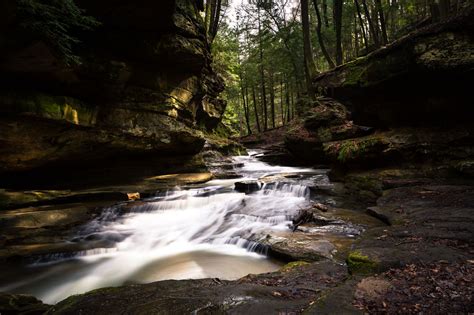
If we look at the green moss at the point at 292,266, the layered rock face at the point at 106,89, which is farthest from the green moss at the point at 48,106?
the green moss at the point at 292,266

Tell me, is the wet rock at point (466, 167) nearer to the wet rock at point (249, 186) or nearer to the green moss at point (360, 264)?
the green moss at point (360, 264)

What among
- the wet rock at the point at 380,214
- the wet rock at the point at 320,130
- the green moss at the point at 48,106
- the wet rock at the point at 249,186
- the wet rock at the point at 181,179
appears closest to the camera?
the wet rock at the point at 380,214

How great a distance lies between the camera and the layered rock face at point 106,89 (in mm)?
8789

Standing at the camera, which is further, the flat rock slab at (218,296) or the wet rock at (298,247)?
the wet rock at (298,247)

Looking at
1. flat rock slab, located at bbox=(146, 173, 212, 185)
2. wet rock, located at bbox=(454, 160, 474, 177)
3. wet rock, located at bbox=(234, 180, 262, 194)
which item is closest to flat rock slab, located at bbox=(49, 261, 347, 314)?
wet rock, located at bbox=(454, 160, 474, 177)

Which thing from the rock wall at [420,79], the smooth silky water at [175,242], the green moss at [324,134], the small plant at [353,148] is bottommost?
the smooth silky water at [175,242]

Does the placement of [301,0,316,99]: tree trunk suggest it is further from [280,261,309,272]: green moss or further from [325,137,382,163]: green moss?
[280,261,309,272]: green moss

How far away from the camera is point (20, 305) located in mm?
4406

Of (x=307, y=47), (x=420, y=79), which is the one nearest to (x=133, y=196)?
(x=420, y=79)

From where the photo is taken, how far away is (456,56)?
7746 millimetres

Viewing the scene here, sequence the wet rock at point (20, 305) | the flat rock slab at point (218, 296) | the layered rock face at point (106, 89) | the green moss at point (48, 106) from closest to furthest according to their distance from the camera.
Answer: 1. the flat rock slab at point (218, 296)
2. the wet rock at point (20, 305)
3. the layered rock face at point (106, 89)
4. the green moss at point (48, 106)

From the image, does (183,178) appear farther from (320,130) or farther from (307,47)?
(307,47)

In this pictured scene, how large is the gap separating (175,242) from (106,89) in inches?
267

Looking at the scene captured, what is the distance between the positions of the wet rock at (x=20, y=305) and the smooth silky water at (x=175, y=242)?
1167mm
